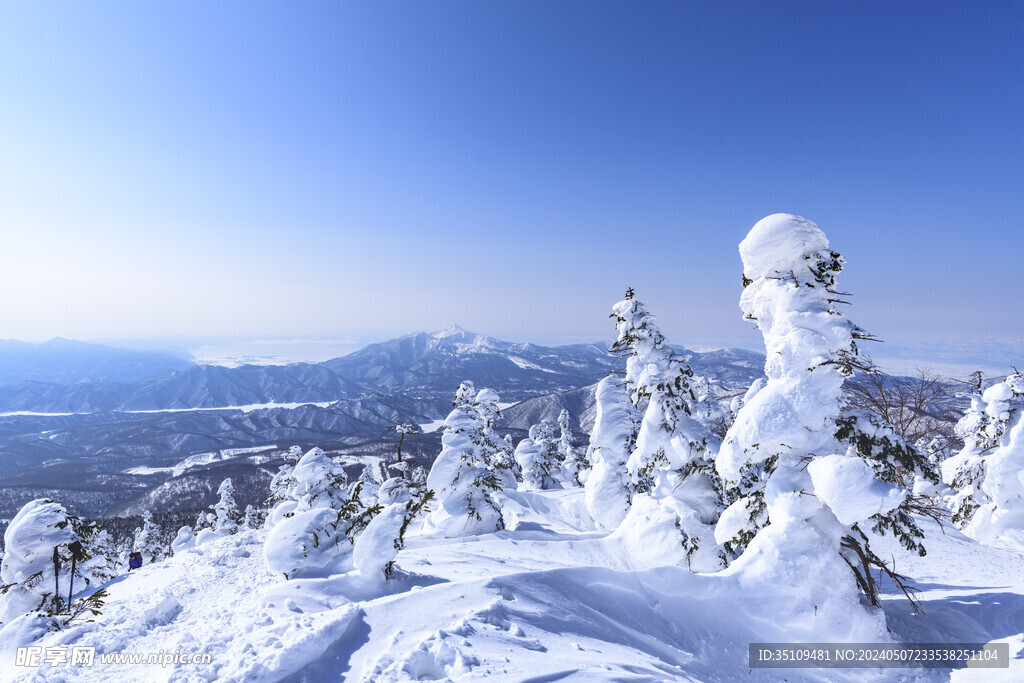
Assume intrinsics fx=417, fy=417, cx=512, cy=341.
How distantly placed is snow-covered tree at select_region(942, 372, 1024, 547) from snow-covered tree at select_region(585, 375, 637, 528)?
13.6 m

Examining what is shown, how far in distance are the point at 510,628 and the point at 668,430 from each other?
822 cm

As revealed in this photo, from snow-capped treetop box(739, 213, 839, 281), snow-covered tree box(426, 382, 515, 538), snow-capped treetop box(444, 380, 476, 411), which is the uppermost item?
snow-capped treetop box(739, 213, 839, 281)

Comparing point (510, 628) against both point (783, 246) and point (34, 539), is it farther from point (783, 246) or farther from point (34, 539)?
point (34, 539)

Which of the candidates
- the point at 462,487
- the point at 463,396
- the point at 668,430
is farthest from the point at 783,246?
the point at 463,396

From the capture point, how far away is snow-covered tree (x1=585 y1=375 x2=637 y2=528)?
63.1 ft

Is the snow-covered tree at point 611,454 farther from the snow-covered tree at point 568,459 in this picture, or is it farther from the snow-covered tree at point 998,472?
the snow-covered tree at point 568,459

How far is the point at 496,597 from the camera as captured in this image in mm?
6953

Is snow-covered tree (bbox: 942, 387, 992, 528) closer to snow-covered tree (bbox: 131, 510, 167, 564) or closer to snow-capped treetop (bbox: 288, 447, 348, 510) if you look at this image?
snow-capped treetop (bbox: 288, 447, 348, 510)

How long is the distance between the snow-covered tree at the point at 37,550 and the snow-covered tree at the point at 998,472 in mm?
33780

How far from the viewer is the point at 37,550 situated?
14703 millimetres

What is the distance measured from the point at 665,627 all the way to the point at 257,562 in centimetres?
1605

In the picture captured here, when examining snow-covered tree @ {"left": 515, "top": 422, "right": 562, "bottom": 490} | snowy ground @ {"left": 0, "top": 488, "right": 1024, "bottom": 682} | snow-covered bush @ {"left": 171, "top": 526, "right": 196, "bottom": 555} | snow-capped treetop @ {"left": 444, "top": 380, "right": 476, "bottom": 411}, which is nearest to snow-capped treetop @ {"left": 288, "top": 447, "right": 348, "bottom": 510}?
snow-capped treetop @ {"left": 444, "top": 380, "right": 476, "bottom": 411}

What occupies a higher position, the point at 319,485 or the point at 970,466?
the point at 970,466

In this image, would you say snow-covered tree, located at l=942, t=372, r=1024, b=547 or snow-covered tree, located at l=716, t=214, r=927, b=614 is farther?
snow-covered tree, located at l=942, t=372, r=1024, b=547
